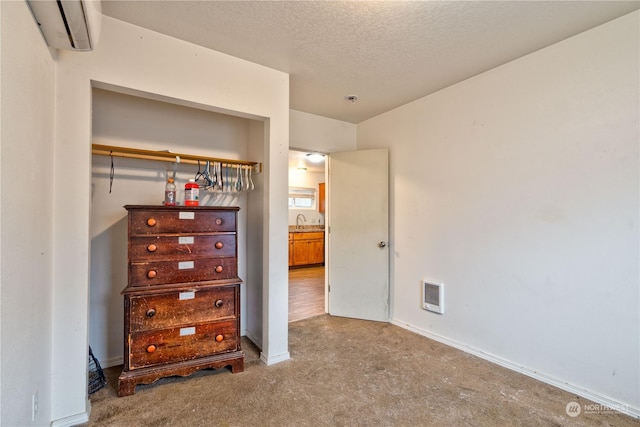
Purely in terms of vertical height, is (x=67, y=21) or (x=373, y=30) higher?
(x=373, y=30)

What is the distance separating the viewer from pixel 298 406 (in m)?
1.93

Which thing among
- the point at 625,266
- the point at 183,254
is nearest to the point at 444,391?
the point at 625,266

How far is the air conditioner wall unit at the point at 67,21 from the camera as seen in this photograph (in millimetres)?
1284

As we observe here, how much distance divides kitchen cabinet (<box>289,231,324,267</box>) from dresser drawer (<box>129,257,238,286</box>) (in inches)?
172

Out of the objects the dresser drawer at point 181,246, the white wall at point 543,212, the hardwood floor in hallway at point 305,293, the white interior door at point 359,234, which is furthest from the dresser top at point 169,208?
the white wall at point 543,212

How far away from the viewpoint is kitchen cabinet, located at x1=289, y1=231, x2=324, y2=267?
6811mm

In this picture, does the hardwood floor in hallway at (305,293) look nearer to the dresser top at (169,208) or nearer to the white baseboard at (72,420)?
the dresser top at (169,208)

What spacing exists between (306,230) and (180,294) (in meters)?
5.06

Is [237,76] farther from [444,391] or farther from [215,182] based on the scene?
[444,391]

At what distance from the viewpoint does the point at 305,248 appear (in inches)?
275

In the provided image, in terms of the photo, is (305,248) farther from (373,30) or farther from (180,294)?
(373,30)

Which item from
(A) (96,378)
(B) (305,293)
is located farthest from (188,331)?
(B) (305,293)

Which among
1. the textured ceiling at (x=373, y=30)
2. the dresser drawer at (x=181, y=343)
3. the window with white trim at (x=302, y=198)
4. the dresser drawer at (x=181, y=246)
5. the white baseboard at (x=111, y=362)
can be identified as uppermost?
the textured ceiling at (x=373, y=30)

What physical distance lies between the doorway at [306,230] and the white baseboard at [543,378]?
1.87 m
